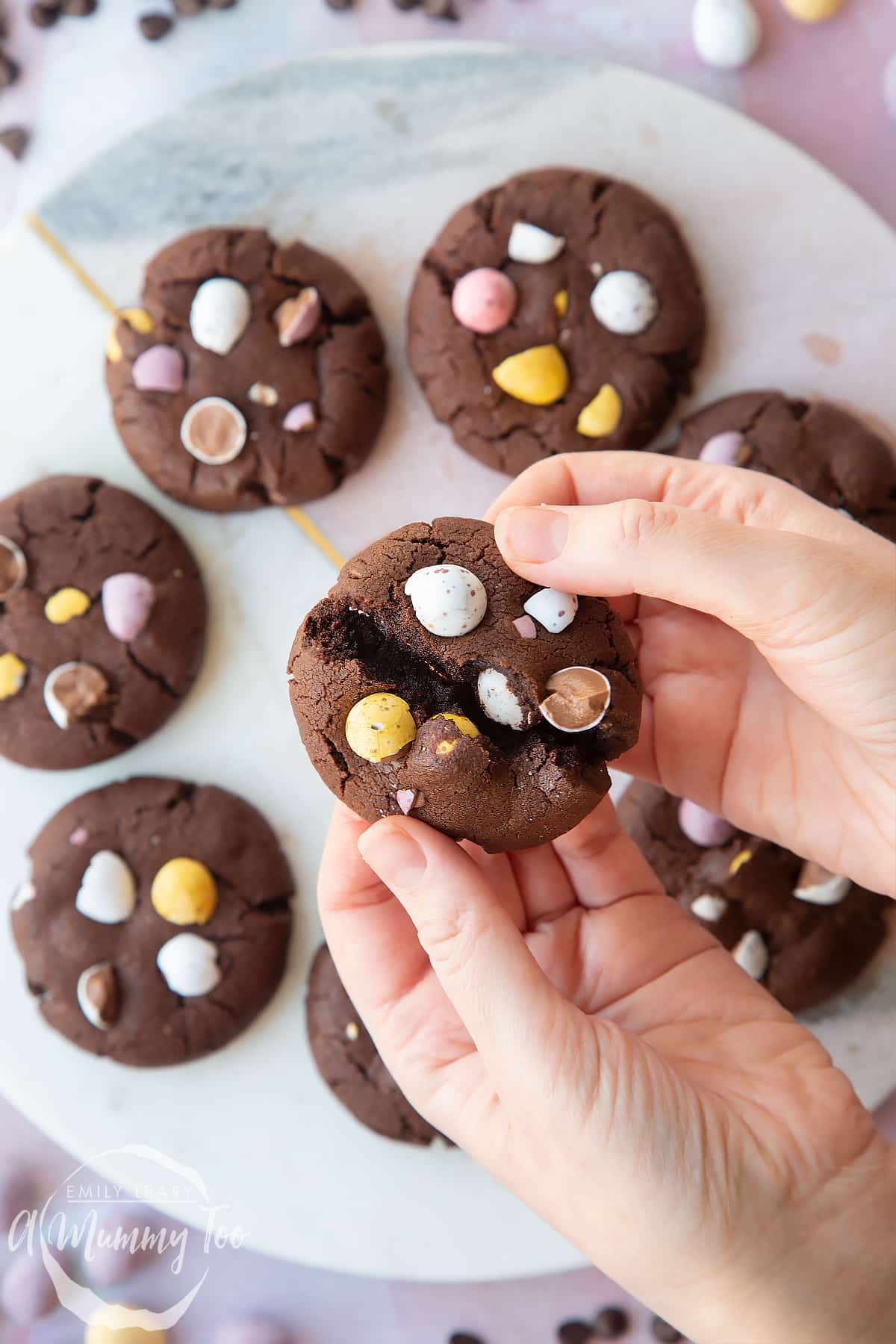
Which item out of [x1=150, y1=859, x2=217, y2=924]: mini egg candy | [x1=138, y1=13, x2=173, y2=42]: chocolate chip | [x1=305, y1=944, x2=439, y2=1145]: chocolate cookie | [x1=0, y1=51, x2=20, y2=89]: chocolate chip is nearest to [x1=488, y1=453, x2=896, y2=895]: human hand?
[x1=305, y1=944, x2=439, y2=1145]: chocolate cookie

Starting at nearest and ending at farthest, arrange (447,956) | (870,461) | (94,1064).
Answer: (447,956)
(870,461)
(94,1064)

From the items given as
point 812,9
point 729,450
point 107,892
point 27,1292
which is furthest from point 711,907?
point 812,9

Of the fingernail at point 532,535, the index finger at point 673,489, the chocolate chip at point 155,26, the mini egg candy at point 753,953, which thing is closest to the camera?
the fingernail at point 532,535

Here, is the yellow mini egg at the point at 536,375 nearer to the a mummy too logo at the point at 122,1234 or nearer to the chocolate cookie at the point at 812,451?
the chocolate cookie at the point at 812,451

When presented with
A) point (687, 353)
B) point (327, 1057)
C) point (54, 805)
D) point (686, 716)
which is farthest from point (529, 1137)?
point (687, 353)

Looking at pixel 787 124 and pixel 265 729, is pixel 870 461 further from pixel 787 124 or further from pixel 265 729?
pixel 265 729

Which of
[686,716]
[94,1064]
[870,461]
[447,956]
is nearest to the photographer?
[447,956]

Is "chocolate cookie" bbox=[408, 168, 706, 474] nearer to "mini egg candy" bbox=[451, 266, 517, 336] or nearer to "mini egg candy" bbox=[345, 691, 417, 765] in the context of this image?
"mini egg candy" bbox=[451, 266, 517, 336]

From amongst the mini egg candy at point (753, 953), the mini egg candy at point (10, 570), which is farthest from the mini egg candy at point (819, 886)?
the mini egg candy at point (10, 570)
